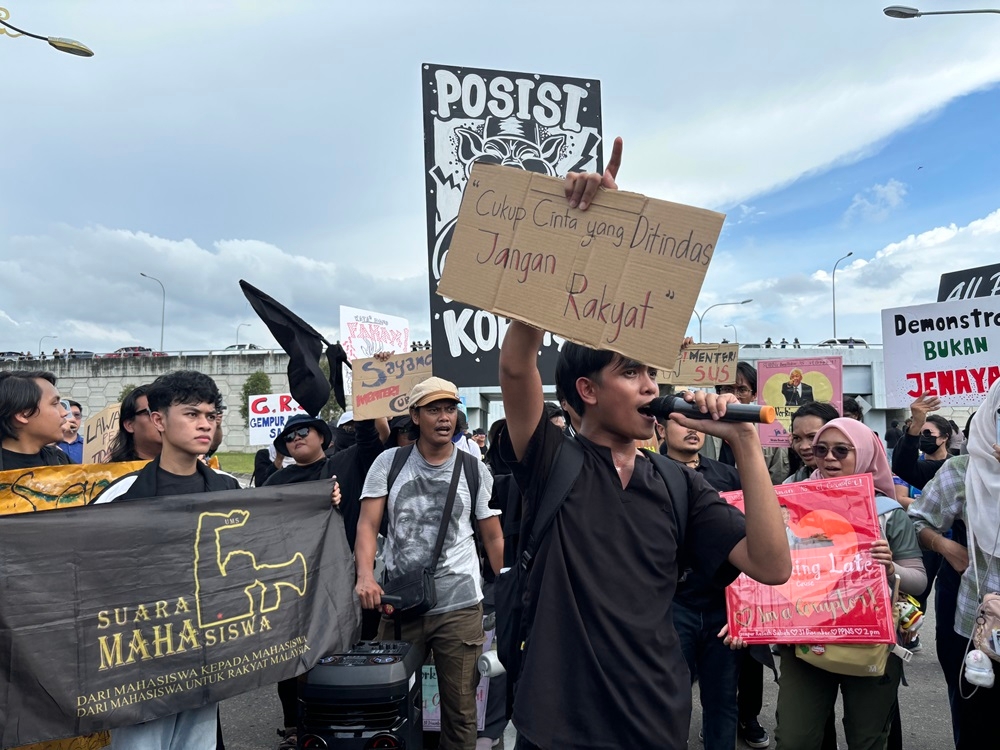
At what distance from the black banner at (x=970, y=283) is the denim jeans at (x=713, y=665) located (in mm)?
3488

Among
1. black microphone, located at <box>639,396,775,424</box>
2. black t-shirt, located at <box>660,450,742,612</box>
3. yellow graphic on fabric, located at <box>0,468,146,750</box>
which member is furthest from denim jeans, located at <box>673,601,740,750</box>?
yellow graphic on fabric, located at <box>0,468,146,750</box>

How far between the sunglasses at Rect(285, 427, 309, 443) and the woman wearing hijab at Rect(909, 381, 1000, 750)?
359cm

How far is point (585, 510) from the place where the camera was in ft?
6.82

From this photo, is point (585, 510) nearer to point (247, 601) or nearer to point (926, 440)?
point (247, 601)

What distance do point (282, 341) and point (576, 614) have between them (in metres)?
2.70

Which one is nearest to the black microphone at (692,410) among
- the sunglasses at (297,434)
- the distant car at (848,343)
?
the sunglasses at (297,434)

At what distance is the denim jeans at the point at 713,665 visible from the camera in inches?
151

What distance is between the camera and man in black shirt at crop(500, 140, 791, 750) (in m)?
1.96

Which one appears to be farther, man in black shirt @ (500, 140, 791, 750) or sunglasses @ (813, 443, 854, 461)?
sunglasses @ (813, 443, 854, 461)

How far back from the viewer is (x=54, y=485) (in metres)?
3.44

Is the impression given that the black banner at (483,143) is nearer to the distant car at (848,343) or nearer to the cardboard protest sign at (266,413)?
the cardboard protest sign at (266,413)

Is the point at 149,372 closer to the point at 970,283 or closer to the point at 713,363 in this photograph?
→ the point at 713,363

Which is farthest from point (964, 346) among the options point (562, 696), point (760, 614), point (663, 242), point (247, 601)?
point (247, 601)

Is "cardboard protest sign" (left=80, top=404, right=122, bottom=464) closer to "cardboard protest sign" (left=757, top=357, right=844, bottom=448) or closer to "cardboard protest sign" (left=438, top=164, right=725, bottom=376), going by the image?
"cardboard protest sign" (left=438, top=164, right=725, bottom=376)
